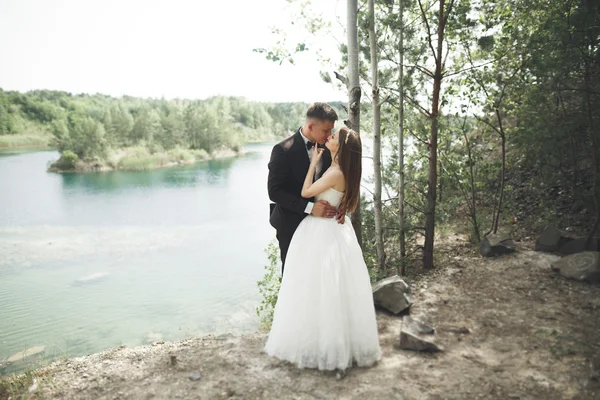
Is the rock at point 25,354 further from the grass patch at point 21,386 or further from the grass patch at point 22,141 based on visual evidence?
the grass patch at point 22,141

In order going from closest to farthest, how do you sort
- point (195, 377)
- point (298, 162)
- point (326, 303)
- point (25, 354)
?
point (326, 303) → point (195, 377) → point (298, 162) → point (25, 354)

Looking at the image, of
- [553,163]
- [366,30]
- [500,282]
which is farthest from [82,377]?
[553,163]

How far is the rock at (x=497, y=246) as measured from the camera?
619 centimetres

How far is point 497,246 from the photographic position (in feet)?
20.4

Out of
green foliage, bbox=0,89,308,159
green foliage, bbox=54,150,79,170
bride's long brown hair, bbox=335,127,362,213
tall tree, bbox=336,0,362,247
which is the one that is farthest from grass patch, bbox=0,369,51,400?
green foliage, bbox=54,150,79,170

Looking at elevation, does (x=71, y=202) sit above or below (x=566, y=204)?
below

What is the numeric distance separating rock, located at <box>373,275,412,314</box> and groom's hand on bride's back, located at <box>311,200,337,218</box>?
1.80m

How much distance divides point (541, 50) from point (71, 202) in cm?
2995

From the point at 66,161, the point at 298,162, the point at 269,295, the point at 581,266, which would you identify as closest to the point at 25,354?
the point at 269,295

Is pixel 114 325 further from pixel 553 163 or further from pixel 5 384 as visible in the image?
pixel 553 163

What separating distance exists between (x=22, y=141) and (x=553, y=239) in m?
80.4

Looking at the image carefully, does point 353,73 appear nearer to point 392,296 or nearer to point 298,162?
point 298,162

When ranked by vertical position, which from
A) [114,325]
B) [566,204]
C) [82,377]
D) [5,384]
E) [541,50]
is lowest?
[114,325]

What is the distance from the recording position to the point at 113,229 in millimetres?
21047
